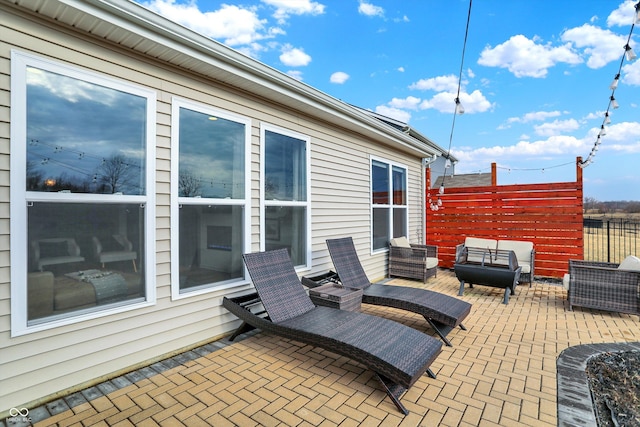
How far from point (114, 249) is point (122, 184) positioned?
579 mm

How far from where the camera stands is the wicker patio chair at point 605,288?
4375mm

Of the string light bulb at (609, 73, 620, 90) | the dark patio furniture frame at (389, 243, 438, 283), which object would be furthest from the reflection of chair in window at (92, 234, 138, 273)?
the string light bulb at (609, 73, 620, 90)

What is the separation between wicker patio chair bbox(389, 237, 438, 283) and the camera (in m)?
6.55

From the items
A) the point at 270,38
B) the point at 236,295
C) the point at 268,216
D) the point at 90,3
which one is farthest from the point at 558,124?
the point at 90,3

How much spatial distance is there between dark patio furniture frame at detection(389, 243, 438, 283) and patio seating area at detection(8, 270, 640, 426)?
264cm

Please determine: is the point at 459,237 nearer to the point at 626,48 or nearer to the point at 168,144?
the point at 626,48

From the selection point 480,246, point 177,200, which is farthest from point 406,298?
point 480,246

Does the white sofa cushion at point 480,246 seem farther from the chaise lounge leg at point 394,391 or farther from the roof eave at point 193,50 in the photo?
the chaise lounge leg at point 394,391

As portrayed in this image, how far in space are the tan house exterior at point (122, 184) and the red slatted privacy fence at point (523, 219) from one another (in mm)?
5042

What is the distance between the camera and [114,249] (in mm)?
2863

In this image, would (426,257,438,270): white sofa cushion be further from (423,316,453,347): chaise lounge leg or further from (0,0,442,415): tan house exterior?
(0,0,442,415): tan house exterior

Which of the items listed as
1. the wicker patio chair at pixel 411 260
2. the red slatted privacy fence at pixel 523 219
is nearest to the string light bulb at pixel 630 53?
the red slatted privacy fence at pixel 523 219

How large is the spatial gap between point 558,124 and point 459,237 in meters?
8.26

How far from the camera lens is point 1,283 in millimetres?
2287
